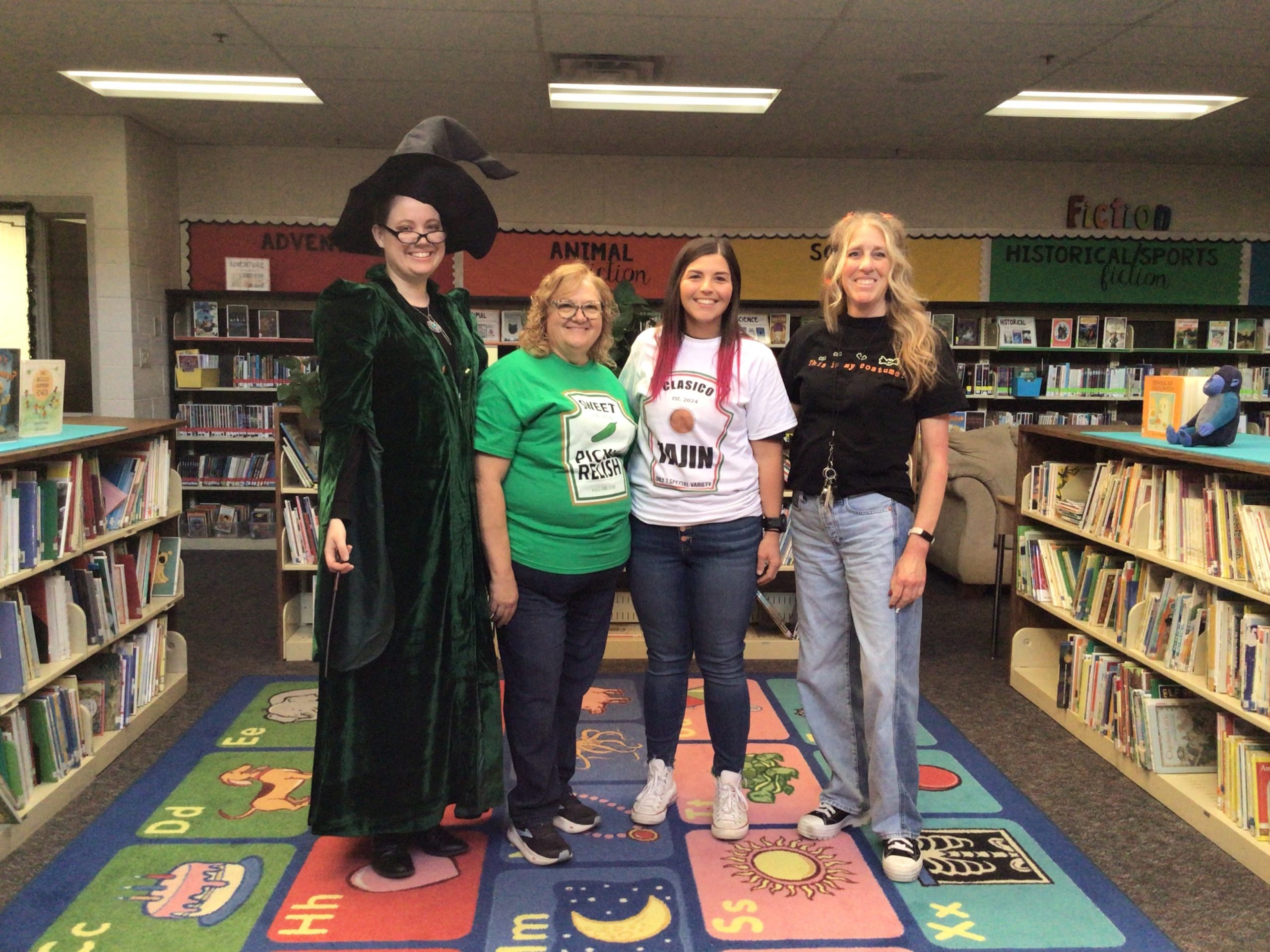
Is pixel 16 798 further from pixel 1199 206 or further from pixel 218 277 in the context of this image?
pixel 1199 206

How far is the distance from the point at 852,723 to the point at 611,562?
747 mm

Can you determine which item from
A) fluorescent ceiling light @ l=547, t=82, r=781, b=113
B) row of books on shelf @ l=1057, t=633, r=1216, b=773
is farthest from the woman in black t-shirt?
fluorescent ceiling light @ l=547, t=82, r=781, b=113

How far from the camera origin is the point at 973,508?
525cm

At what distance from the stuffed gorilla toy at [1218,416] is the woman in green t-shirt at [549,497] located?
172 cm

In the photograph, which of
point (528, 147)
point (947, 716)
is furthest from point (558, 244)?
point (947, 716)

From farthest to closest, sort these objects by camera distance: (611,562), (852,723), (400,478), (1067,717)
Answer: (1067,717)
(852,723)
(611,562)
(400,478)

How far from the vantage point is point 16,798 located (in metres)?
2.40

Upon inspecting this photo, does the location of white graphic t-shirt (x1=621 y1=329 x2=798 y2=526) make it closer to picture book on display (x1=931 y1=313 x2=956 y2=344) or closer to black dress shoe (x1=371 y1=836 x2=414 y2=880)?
black dress shoe (x1=371 y1=836 x2=414 y2=880)

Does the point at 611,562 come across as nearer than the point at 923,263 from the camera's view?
Yes

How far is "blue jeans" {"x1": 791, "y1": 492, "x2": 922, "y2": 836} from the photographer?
2.20 m

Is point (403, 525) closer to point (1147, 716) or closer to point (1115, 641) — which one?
point (1147, 716)

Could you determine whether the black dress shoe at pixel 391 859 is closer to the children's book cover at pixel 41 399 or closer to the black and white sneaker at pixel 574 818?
the black and white sneaker at pixel 574 818

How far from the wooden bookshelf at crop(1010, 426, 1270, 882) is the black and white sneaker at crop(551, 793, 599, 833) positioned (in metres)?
1.61

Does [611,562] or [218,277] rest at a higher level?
[218,277]
